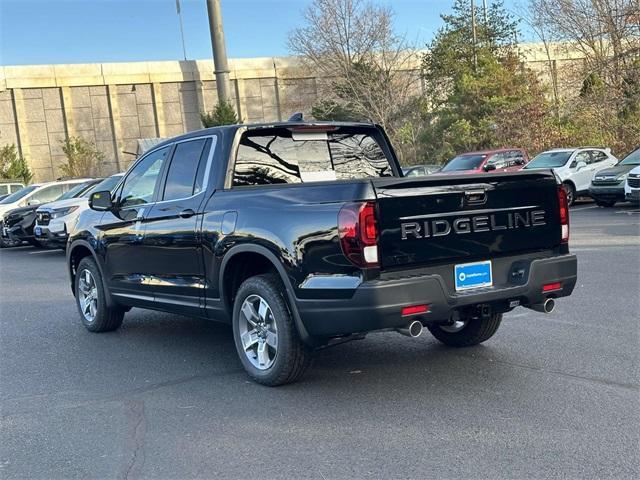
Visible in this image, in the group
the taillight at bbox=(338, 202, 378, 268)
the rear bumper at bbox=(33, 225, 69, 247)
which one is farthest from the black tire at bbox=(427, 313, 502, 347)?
the rear bumper at bbox=(33, 225, 69, 247)

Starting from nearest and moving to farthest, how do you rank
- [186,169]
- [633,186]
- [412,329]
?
1. [412,329]
2. [186,169]
3. [633,186]

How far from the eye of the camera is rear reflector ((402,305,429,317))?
13.7 feet

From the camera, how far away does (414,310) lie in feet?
13.8

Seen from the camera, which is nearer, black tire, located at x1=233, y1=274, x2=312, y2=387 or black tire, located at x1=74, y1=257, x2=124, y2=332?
black tire, located at x1=233, y1=274, x2=312, y2=387

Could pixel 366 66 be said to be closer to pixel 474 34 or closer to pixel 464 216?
pixel 474 34

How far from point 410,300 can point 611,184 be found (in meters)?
15.2

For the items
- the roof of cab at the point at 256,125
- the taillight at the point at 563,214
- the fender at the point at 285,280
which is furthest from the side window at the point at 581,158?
the fender at the point at 285,280

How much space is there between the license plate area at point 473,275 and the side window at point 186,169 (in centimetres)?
226

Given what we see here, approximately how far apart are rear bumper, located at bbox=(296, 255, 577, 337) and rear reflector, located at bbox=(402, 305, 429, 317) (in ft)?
0.09

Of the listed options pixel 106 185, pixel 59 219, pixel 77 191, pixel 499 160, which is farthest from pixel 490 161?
pixel 59 219

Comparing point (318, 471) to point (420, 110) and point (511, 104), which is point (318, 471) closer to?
point (511, 104)

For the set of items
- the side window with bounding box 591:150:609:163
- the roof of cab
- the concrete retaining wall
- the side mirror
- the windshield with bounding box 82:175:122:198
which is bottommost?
the side window with bounding box 591:150:609:163

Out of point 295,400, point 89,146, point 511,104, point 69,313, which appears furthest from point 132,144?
point 295,400

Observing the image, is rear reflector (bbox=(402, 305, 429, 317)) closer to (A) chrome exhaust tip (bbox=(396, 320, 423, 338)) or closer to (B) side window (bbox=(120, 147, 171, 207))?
(A) chrome exhaust tip (bbox=(396, 320, 423, 338))
